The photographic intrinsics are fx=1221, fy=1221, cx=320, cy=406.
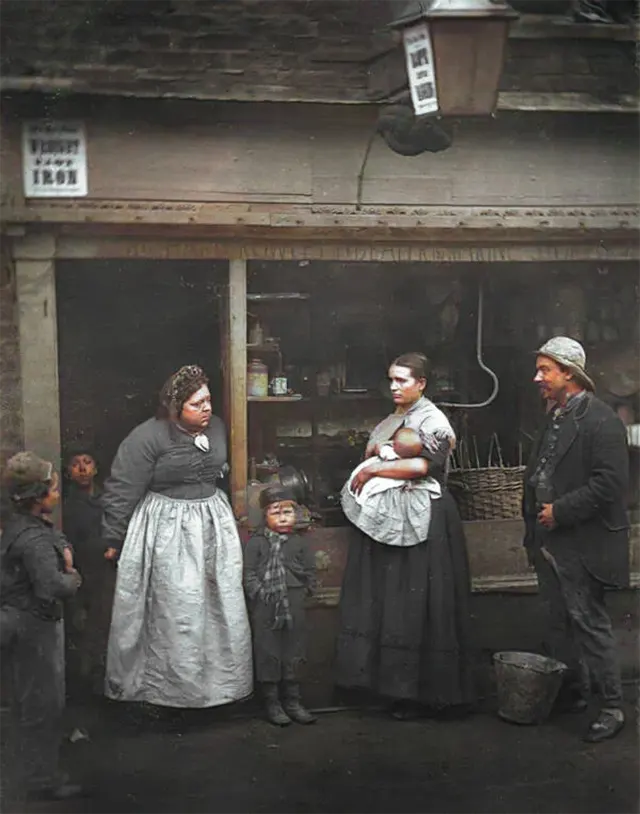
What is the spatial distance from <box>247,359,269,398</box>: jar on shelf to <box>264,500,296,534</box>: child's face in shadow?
1.30 ft

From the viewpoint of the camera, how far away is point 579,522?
14.6ft

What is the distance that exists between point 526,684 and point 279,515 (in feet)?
3.61

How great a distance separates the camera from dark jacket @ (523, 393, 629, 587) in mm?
4434

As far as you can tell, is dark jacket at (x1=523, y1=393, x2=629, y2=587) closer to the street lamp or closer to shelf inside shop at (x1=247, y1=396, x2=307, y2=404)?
shelf inside shop at (x1=247, y1=396, x2=307, y2=404)

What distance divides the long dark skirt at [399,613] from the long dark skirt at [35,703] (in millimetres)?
1016

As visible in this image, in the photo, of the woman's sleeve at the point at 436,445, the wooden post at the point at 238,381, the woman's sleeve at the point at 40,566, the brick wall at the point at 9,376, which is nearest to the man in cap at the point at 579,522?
the woman's sleeve at the point at 436,445

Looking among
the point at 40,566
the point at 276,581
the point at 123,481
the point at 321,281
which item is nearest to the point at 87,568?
the point at 40,566

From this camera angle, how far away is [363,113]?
4234 mm

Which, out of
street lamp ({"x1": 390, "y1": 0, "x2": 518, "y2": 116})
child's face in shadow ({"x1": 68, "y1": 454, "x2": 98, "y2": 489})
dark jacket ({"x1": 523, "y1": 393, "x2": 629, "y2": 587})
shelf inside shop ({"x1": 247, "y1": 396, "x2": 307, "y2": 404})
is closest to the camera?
street lamp ({"x1": 390, "y1": 0, "x2": 518, "y2": 116})

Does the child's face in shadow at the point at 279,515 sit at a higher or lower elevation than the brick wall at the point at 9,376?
lower

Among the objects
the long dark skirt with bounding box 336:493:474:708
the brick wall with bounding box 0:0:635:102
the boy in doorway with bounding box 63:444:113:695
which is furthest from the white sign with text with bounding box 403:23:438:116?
the boy in doorway with bounding box 63:444:113:695

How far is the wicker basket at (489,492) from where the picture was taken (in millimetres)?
4488

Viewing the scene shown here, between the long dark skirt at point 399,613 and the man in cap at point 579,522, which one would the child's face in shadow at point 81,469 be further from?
the man in cap at point 579,522

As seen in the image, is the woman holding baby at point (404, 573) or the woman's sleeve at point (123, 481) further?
the woman holding baby at point (404, 573)
